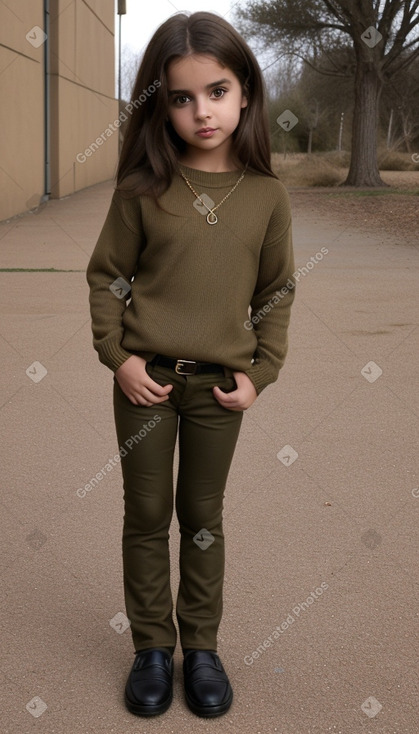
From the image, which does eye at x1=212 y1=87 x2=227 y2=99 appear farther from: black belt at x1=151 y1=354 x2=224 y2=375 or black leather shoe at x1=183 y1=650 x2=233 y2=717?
black leather shoe at x1=183 y1=650 x2=233 y2=717

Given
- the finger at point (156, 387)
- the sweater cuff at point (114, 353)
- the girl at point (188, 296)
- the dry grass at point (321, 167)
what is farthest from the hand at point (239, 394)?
the dry grass at point (321, 167)

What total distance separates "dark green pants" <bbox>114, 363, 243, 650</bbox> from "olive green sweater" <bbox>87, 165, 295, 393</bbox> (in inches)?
3.4

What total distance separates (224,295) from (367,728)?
45.7 inches

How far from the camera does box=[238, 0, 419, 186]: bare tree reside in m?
24.5

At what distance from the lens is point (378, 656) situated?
2.68 m

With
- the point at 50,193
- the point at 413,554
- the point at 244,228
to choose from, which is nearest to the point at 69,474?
the point at 413,554

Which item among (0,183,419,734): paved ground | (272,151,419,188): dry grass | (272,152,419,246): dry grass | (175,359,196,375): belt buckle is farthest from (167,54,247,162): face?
(272,151,419,188): dry grass

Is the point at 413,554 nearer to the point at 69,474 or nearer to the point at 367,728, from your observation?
the point at 367,728

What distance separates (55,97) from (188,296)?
695 inches

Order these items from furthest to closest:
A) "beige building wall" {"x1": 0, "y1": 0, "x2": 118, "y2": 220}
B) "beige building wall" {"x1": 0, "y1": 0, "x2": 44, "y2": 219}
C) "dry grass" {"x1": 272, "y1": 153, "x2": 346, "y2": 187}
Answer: "dry grass" {"x1": 272, "y1": 153, "x2": 346, "y2": 187} < "beige building wall" {"x1": 0, "y1": 0, "x2": 118, "y2": 220} < "beige building wall" {"x1": 0, "y1": 0, "x2": 44, "y2": 219}

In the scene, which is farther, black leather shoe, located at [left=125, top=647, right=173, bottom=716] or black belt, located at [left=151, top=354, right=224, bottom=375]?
black leather shoe, located at [left=125, top=647, right=173, bottom=716]

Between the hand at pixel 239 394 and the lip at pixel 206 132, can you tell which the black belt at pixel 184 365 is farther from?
the lip at pixel 206 132

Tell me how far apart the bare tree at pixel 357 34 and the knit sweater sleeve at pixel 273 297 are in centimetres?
2309

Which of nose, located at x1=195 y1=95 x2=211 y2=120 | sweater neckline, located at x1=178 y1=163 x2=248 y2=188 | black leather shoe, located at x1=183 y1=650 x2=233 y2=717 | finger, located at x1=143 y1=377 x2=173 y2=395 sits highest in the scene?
nose, located at x1=195 y1=95 x2=211 y2=120
